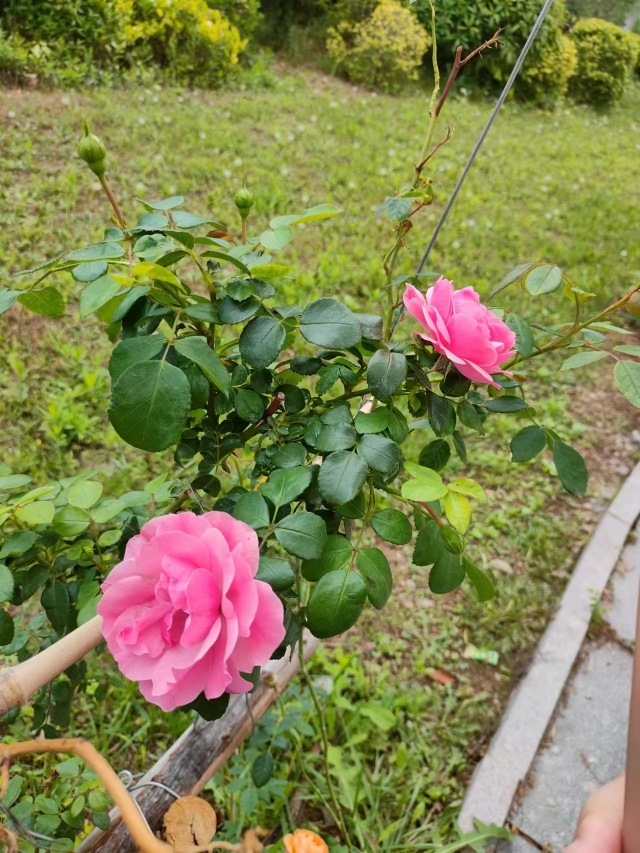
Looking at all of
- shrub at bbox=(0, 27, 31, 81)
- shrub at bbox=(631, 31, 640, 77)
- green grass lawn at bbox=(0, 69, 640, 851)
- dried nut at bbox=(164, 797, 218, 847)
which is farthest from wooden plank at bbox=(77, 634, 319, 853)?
shrub at bbox=(631, 31, 640, 77)

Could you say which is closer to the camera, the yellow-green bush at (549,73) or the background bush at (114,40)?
the background bush at (114,40)

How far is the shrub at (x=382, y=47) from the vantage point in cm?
597

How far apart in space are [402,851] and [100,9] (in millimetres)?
Result: 5277

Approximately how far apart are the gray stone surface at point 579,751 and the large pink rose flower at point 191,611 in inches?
55.8

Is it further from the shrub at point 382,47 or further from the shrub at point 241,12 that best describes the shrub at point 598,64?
the shrub at point 241,12

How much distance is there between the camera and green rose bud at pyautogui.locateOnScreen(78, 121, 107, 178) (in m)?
0.65

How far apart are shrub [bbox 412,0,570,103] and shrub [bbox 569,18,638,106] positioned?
2.96ft

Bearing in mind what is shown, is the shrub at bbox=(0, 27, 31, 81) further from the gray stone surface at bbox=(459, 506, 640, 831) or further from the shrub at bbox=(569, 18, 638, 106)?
the shrub at bbox=(569, 18, 638, 106)

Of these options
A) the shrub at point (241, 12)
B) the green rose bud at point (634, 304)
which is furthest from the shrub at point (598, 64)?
the green rose bud at point (634, 304)

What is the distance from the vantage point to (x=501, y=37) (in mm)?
6770

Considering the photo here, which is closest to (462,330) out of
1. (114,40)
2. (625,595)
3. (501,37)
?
(625,595)

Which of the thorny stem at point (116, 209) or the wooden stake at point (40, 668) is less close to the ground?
the thorny stem at point (116, 209)

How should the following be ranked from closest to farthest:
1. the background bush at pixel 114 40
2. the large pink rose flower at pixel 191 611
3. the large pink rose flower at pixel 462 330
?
the large pink rose flower at pixel 191 611, the large pink rose flower at pixel 462 330, the background bush at pixel 114 40

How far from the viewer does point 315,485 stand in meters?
0.69
